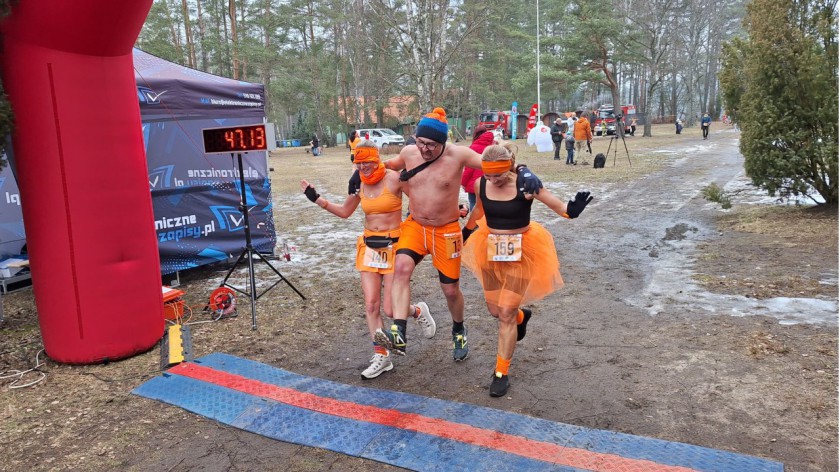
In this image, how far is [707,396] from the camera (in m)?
3.69

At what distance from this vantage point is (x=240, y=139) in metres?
5.45

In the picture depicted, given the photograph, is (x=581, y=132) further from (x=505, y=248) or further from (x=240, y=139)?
(x=505, y=248)

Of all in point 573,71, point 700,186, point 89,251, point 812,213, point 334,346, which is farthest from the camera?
point 573,71

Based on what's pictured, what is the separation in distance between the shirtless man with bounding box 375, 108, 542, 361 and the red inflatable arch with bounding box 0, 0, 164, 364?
93.1 inches

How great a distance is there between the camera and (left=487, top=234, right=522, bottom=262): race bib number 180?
3.82 meters

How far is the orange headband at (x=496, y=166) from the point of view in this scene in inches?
146

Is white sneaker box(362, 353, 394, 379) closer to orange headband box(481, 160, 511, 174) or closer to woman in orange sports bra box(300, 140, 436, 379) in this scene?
woman in orange sports bra box(300, 140, 436, 379)

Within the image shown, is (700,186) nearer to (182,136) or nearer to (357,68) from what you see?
(182,136)

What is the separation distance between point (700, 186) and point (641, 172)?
3.48 metres

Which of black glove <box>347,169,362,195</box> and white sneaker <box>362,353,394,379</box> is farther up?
black glove <box>347,169,362,195</box>

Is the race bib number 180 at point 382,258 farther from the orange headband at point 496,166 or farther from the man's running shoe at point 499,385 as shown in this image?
the man's running shoe at point 499,385

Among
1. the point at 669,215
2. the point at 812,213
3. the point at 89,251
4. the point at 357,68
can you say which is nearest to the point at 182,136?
the point at 89,251

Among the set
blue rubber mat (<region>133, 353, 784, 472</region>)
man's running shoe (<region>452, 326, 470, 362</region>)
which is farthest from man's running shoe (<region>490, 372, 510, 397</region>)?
man's running shoe (<region>452, 326, 470, 362</region>)

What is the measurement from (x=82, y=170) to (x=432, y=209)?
2796 mm
